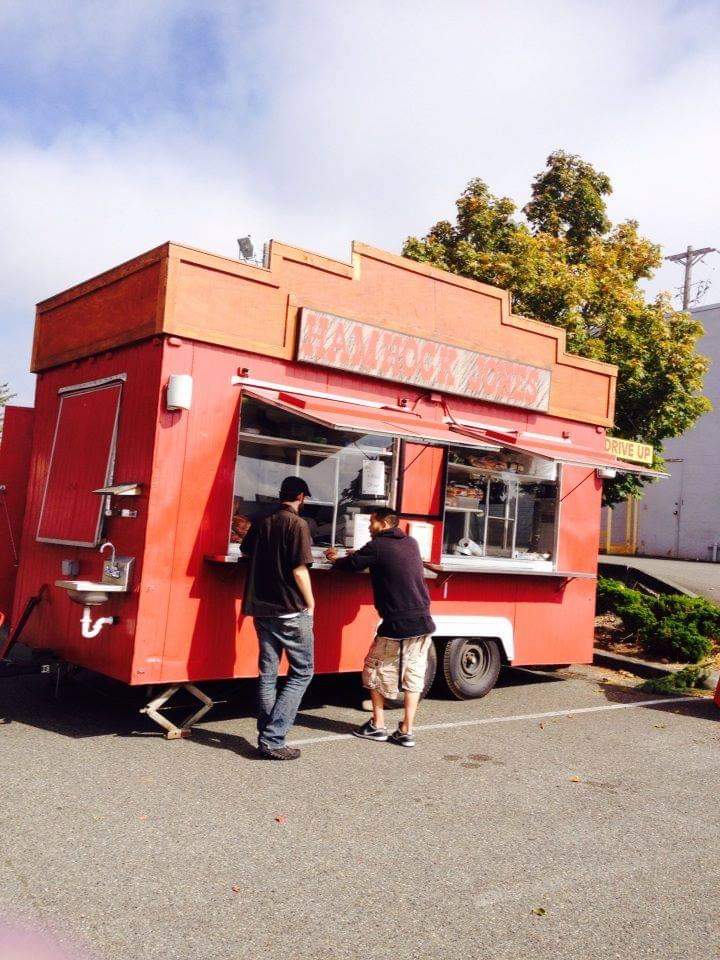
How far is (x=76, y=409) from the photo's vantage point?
7.26 m

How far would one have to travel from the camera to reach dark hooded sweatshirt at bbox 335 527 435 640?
665cm

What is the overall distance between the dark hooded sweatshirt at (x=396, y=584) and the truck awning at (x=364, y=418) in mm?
888

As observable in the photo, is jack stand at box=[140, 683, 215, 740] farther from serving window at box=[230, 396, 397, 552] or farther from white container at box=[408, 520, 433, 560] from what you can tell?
white container at box=[408, 520, 433, 560]

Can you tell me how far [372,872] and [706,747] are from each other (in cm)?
396

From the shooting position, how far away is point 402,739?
256 inches

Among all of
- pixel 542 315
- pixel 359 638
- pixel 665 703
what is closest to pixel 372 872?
pixel 359 638

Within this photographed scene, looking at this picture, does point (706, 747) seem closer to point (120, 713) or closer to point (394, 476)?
point (394, 476)

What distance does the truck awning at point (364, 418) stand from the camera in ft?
21.9

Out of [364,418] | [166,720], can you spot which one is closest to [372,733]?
[166,720]

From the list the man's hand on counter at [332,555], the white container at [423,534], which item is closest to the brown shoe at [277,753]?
the man's hand on counter at [332,555]

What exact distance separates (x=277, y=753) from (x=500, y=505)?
12.6ft

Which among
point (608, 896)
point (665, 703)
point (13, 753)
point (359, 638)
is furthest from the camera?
point (665, 703)

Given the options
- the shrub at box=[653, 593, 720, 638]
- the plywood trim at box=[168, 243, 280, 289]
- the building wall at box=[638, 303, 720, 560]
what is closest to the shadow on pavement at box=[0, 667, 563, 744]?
the plywood trim at box=[168, 243, 280, 289]

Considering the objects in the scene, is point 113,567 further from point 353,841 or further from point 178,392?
point 353,841
